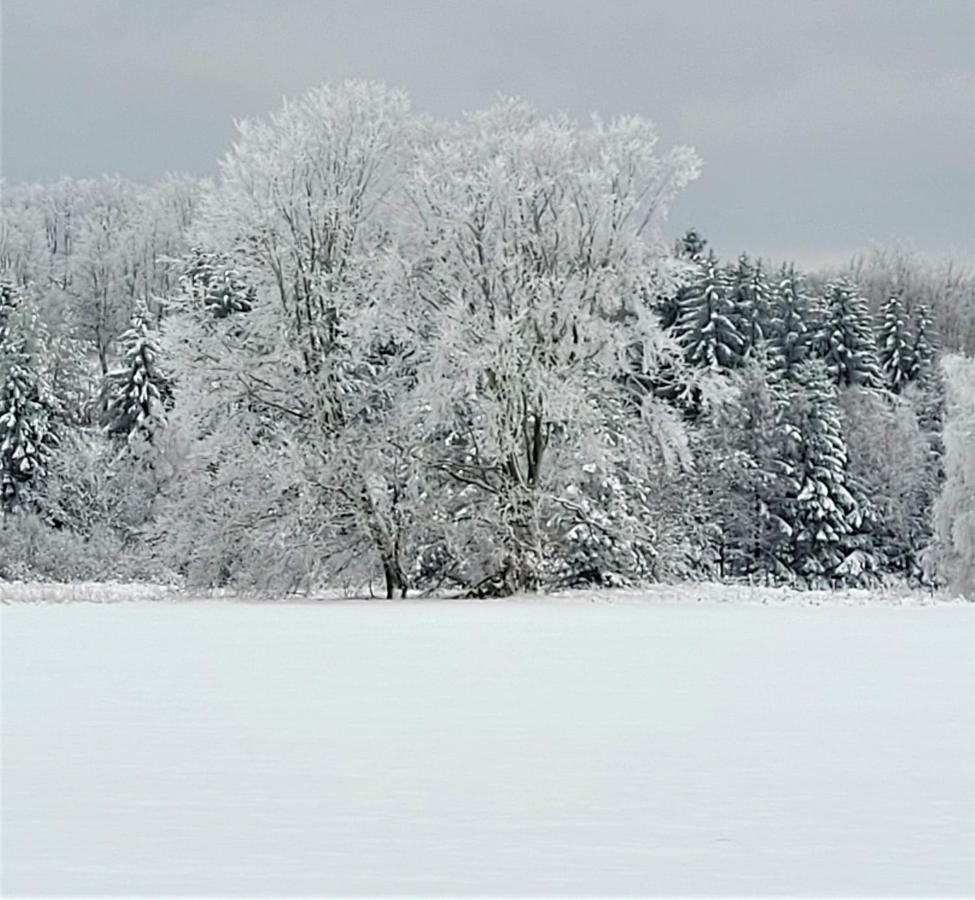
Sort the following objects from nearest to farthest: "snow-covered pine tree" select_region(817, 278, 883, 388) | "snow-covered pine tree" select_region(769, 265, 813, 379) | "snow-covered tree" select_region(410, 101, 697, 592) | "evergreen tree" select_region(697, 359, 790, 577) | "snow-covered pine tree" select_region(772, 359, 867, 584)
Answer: "snow-covered tree" select_region(410, 101, 697, 592) → "evergreen tree" select_region(697, 359, 790, 577) → "snow-covered pine tree" select_region(772, 359, 867, 584) → "snow-covered pine tree" select_region(769, 265, 813, 379) → "snow-covered pine tree" select_region(817, 278, 883, 388)

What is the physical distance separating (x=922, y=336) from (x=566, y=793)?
68708 millimetres

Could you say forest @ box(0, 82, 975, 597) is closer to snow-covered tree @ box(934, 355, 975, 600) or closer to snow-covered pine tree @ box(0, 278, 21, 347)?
snow-covered tree @ box(934, 355, 975, 600)

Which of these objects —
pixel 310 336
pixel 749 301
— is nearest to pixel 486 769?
pixel 310 336

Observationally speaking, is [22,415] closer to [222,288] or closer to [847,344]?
[222,288]

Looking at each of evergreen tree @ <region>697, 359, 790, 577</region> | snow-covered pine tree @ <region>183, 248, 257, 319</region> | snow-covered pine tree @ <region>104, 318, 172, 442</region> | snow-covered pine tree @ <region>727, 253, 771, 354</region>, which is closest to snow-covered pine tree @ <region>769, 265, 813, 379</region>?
snow-covered pine tree @ <region>727, 253, 771, 354</region>

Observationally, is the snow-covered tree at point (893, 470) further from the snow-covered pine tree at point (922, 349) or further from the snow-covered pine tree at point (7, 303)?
the snow-covered pine tree at point (7, 303)

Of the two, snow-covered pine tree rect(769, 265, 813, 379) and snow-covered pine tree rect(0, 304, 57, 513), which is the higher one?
snow-covered pine tree rect(769, 265, 813, 379)

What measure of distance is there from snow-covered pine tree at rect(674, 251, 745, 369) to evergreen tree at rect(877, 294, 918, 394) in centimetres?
1319

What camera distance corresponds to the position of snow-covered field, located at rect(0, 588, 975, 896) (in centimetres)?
763

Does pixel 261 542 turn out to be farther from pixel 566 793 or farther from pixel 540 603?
pixel 566 793

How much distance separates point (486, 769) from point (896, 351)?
215 ft

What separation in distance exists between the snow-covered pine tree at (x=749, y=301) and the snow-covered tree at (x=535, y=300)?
2946cm

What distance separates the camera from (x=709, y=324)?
200ft

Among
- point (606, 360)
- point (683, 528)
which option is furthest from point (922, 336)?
point (606, 360)
